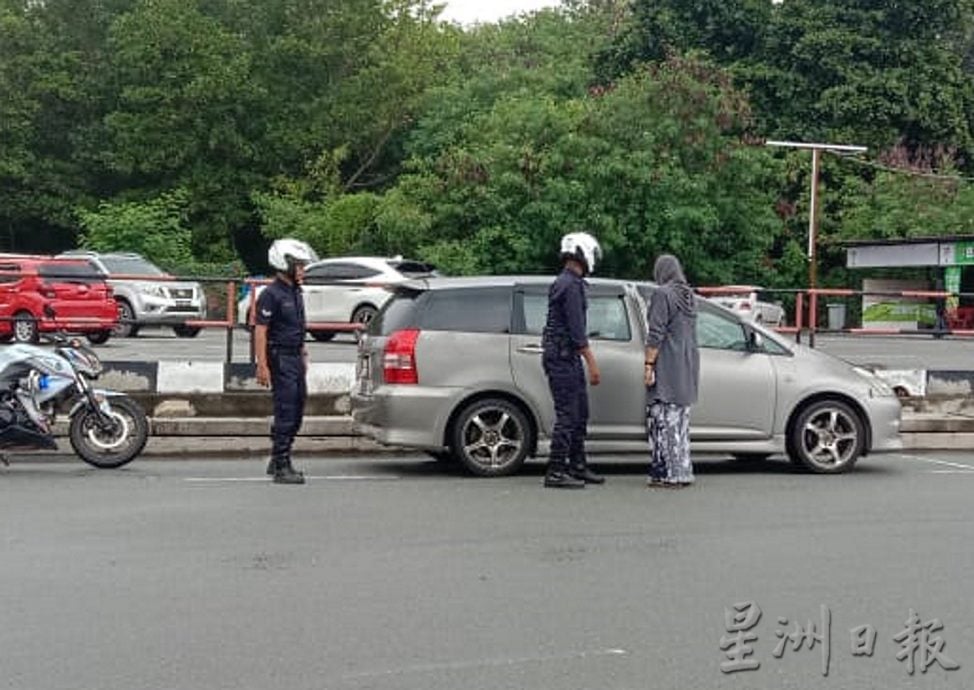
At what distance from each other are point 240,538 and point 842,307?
670 inches

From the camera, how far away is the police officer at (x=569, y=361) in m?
10.3

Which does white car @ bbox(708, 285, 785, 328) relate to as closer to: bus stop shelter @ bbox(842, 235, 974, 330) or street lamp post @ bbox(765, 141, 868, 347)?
street lamp post @ bbox(765, 141, 868, 347)

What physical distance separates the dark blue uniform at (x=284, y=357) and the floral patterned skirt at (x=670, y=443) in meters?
2.76

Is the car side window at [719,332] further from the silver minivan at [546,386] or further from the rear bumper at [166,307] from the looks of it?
the rear bumper at [166,307]

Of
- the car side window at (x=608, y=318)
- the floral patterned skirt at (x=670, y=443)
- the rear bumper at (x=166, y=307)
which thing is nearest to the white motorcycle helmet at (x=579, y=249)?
the car side window at (x=608, y=318)

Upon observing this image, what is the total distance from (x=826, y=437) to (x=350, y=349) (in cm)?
987

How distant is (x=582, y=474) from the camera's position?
10.6m

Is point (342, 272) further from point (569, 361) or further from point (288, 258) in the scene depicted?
point (569, 361)

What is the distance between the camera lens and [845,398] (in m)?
11.5

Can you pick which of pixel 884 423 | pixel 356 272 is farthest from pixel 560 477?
pixel 356 272

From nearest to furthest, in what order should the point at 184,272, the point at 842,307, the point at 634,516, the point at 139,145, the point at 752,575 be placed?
the point at 752,575, the point at 634,516, the point at 842,307, the point at 184,272, the point at 139,145

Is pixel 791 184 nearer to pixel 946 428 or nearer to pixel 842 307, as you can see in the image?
pixel 842 307

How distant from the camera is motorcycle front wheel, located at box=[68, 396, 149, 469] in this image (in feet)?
37.0

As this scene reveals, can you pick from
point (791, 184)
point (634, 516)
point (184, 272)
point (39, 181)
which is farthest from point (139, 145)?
point (634, 516)
